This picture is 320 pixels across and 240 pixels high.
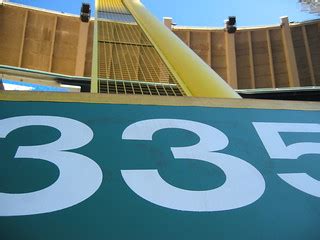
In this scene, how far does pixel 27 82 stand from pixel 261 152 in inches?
457

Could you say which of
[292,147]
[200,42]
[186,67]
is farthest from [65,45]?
[292,147]

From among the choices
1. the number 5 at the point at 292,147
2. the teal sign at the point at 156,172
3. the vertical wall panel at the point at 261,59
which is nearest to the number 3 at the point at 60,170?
the teal sign at the point at 156,172

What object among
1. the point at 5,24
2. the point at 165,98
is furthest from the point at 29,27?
the point at 165,98

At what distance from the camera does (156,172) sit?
2.15 metres

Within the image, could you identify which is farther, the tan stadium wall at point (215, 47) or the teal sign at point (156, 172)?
the tan stadium wall at point (215, 47)

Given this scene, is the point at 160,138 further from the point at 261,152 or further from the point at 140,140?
the point at 261,152

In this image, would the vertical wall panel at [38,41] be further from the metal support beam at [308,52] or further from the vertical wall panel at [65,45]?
the metal support beam at [308,52]

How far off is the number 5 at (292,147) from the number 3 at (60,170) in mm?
947

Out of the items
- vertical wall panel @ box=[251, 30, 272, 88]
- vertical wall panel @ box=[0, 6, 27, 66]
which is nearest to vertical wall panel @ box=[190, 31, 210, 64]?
vertical wall panel @ box=[251, 30, 272, 88]

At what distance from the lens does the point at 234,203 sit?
2.02 metres

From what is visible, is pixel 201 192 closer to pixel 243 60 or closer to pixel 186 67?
pixel 186 67

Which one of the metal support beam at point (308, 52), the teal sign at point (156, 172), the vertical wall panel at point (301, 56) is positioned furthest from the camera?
the vertical wall panel at point (301, 56)

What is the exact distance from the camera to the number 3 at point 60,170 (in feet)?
6.14

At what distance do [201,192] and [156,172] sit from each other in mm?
240
